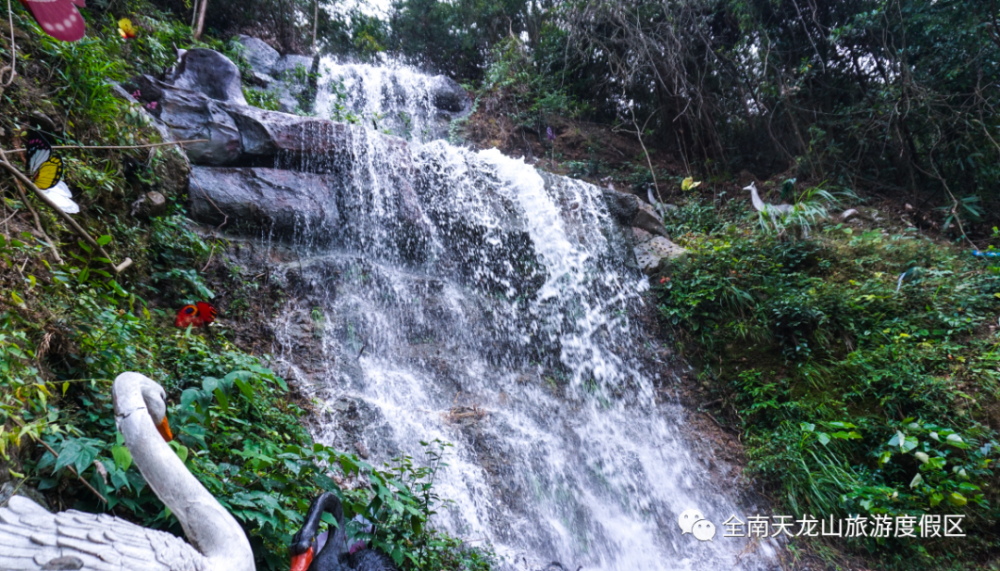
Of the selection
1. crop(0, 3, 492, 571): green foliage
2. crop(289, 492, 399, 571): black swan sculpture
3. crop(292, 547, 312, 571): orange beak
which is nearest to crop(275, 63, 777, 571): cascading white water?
crop(0, 3, 492, 571): green foliage

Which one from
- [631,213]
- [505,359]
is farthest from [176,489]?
[631,213]

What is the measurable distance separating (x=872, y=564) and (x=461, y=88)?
1033 centimetres

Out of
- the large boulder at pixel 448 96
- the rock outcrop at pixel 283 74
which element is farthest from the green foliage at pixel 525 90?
the rock outcrop at pixel 283 74

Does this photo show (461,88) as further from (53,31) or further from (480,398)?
(53,31)

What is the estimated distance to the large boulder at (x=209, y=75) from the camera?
614cm

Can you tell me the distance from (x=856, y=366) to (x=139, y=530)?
5164mm

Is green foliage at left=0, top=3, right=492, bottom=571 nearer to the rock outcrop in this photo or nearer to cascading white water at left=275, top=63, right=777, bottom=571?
cascading white water at left=275, top=63, right=777, bottom=571

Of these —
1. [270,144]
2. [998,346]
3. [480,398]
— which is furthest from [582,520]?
[270,144]

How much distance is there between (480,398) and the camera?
4.45 meters

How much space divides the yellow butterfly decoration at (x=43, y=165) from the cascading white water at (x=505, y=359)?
6.96 feet

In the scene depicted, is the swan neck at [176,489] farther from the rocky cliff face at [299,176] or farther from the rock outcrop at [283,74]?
the rock outcrop at [283,74]

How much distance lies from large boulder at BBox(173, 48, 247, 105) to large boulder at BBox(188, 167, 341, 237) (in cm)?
179

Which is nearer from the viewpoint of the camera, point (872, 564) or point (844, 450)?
point (872, 564)

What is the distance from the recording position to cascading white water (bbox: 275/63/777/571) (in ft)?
11.8
